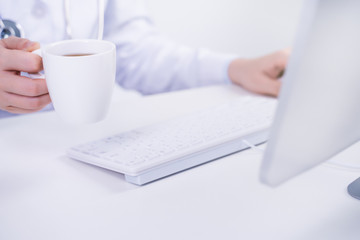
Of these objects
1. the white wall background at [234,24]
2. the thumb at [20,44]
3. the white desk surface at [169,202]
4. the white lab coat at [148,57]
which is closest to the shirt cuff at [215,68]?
the white lab coat at [148,57]

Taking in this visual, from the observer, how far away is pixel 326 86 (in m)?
0.36

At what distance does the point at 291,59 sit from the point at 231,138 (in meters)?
0.32

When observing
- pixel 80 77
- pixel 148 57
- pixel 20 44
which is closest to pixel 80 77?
pixel 80 77

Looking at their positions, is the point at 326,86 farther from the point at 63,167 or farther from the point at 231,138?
the point at 63,167

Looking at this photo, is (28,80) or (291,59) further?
(28,80)

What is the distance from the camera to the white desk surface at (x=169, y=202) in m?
0.45

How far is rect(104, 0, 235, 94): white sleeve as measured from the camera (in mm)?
1121

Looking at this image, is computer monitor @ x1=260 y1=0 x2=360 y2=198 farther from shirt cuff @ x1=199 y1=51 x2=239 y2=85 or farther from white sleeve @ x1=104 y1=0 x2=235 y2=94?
white sleeve @ x1=104 y1=0 x2=235 y2=94

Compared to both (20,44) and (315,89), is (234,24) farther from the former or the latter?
(315,89)

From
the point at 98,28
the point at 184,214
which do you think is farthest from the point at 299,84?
the point at 98,28

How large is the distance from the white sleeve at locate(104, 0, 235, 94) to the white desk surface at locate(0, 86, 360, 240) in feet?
1.66

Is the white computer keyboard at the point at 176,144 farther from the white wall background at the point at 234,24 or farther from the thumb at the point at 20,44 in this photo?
the white wall background at the point at 234,24

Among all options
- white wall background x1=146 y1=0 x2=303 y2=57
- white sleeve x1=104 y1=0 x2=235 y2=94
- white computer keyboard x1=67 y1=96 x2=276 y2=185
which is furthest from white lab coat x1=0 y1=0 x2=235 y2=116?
white wall background x1=146 y1=0 x2=303 y2=57

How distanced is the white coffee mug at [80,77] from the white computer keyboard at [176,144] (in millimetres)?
66
